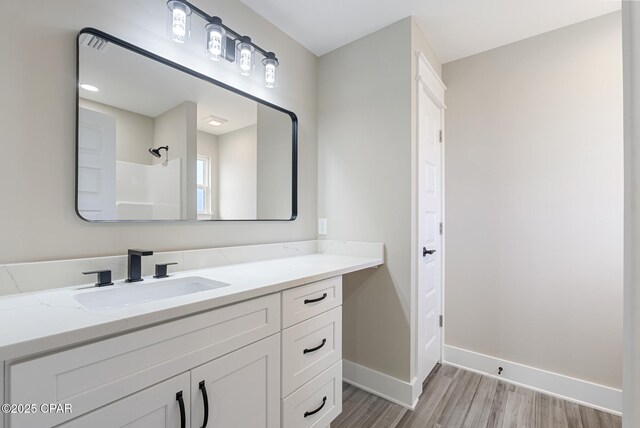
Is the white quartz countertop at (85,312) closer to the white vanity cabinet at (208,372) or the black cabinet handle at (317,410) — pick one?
the white vanity cabinet at (208,372)

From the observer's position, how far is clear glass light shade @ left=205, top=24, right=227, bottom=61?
1470mm

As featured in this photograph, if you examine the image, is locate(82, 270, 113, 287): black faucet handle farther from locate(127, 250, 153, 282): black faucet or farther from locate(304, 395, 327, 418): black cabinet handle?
locate(304, 395, 327, 418): black cabinet handle

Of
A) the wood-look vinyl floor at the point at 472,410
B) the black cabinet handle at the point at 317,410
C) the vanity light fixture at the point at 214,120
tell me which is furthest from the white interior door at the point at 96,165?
the wood-look vinyl floor at the point at 472,410

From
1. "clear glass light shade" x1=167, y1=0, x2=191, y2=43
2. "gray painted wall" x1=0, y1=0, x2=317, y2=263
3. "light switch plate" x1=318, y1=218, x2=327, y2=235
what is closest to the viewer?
"gray painted wall" x1=0, y1=0, x2=317, y2=263

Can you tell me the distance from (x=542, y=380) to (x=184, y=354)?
7.57 ft

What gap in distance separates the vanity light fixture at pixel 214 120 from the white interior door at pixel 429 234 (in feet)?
→ 4.09

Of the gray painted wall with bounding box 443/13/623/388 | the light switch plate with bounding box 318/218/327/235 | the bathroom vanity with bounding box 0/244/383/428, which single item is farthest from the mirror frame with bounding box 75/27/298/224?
the gray painted wall with bounding box 443/13/623/388

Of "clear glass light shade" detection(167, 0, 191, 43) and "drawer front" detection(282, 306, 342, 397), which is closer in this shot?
"drawer front" detection(282, 306, 342, 397)

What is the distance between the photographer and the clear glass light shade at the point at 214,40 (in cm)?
147

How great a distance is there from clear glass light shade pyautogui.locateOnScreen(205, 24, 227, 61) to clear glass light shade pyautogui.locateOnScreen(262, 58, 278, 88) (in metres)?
0.32

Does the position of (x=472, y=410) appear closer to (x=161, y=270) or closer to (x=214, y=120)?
(x=161, y=270)

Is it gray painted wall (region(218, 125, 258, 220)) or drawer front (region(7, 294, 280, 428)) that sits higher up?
gray painted wall (region(218, 125, 258, 220))

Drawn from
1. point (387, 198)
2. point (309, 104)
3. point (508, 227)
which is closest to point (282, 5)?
point (309, 104)

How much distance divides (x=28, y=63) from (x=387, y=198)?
1.77 meters
